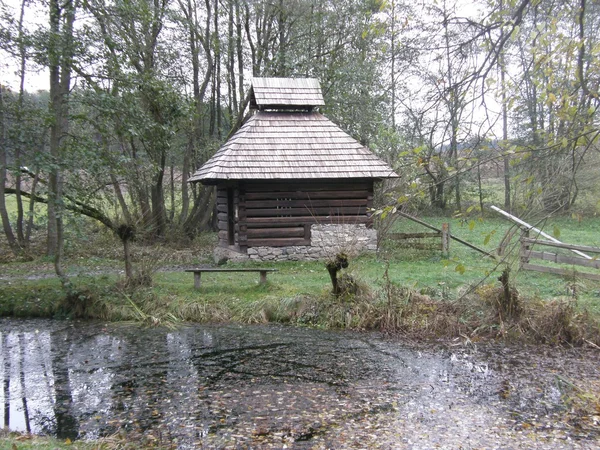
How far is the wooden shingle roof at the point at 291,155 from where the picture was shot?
14148 millimetres

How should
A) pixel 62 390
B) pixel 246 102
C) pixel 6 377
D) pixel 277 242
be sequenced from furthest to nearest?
pixel 246 102 < pixel 277 242 < pixel 6 377 < pixel 62 390

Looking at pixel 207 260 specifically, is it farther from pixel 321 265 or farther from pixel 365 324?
pixel 365 324

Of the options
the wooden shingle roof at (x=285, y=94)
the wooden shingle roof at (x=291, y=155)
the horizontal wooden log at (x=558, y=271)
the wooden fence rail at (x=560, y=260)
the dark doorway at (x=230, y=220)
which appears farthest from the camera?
the wooden shingle roof at (x=285, y=94)

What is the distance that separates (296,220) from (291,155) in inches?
71.5

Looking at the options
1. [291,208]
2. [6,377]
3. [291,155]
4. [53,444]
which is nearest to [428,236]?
[291,208]

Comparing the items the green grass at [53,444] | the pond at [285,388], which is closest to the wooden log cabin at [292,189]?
the pond at [285,388]

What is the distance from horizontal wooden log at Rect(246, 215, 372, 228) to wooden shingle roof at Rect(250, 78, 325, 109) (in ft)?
12.1

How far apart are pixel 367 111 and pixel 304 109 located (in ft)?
14.8

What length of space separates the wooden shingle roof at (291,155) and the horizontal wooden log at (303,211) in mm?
1107

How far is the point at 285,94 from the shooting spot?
53.8 ft

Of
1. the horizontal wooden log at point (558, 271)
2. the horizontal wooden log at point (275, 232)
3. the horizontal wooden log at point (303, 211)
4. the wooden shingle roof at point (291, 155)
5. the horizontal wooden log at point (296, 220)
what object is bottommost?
the horizontal wooden log at point (558, 271)

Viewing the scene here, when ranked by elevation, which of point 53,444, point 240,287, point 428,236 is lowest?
point 53,444

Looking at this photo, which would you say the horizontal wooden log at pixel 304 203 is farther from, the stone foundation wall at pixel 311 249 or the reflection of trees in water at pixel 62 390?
the reflection of trees in water at pixel 62 390

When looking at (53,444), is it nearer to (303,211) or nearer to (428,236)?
(303,211)
